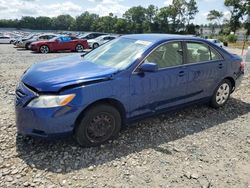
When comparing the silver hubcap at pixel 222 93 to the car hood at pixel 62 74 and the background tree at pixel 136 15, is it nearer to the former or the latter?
the car hood at pixel 62 74

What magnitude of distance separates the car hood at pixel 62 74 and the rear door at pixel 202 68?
64.1 inches

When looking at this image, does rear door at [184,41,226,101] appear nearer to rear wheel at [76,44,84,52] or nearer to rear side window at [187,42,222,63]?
rear side window at [187,42,222,63]

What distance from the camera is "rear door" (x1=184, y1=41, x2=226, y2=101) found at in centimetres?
480

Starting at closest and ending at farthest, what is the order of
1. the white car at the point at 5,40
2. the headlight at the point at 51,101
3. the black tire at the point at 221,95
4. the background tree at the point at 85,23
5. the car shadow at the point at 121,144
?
the headlight at the point at 51,101, the car shadow at the point at 121,144, the black tire at the point at 221,95, the white car at the point at 5,40, the background tree at the point at 85,23

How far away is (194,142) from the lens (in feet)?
13.7

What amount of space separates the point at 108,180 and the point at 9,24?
102m

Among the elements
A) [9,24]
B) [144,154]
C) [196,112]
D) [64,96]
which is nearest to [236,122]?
[196,112]

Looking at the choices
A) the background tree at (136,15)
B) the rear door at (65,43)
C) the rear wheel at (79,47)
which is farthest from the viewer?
the background tree at (136,15)

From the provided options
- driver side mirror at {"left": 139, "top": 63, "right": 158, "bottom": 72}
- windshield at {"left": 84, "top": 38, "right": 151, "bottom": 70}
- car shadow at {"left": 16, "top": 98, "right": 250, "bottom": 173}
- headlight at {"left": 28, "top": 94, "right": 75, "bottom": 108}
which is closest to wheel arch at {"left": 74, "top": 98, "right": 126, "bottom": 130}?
headlight at {"left": 28, "top": 94, "right": 75, "bottom": 108}

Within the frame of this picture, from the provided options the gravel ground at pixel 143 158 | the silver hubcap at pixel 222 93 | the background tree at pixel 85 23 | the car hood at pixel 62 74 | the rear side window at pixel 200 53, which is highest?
the background tree at pixel 85 23

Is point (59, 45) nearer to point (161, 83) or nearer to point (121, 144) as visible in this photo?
point (161, 83)

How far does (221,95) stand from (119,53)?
8.17 feet

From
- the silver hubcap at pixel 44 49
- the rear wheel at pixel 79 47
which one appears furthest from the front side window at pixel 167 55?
the rear wheel at pixel 79 47

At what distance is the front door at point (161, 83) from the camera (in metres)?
4.05
